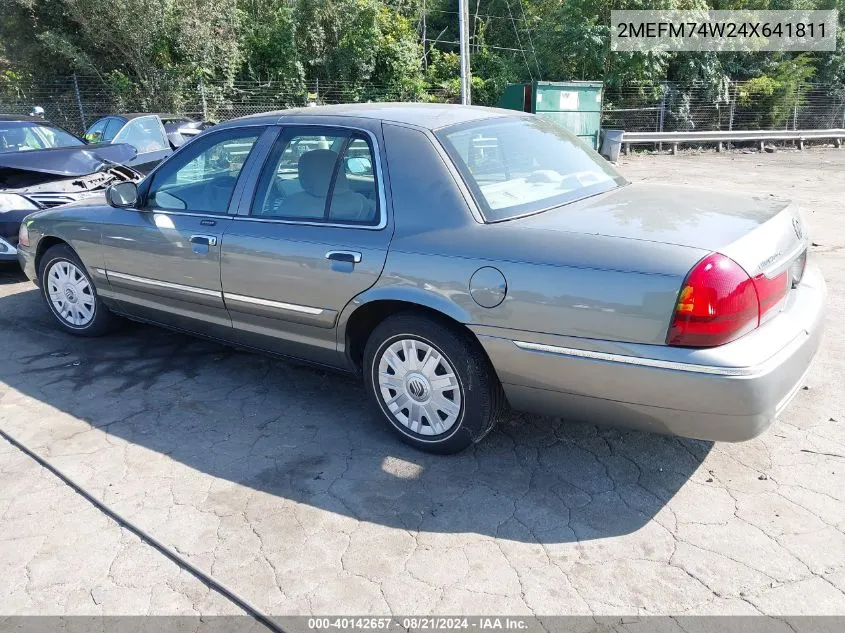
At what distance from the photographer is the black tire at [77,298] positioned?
16.5 feet

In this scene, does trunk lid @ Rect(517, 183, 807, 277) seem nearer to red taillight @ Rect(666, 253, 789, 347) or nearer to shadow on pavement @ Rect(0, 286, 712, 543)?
red taillight @ Rect(666, 253, 789, 347)

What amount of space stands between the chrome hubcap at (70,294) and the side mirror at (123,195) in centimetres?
80

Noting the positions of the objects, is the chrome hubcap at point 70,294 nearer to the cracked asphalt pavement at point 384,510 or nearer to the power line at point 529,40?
the cracked asphalt pavement at point 384,510

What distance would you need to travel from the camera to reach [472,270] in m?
3.05

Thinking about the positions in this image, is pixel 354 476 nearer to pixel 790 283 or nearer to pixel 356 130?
pixel 356 130

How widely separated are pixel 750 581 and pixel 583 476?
0.88 m

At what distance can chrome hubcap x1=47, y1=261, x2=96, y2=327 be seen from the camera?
5.11m

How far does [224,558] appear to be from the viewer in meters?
2.79

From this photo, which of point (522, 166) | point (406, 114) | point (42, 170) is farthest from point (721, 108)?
point (406, 114)

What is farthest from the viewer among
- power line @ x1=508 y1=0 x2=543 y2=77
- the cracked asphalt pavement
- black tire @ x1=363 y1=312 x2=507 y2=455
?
power line @ x1=508 y1=0 x2=543 y2=77

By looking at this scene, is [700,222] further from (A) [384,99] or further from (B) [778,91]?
(B) [778,91]

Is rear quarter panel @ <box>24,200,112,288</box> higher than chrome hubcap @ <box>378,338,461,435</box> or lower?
higher

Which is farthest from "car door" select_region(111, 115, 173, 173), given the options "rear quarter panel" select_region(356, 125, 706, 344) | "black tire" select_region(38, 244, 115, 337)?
"rear quarter panel" select_region(356, 125, 706, 344)

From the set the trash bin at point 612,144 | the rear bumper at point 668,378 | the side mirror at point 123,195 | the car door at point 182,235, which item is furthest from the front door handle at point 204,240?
the trash bin at point 612,144
